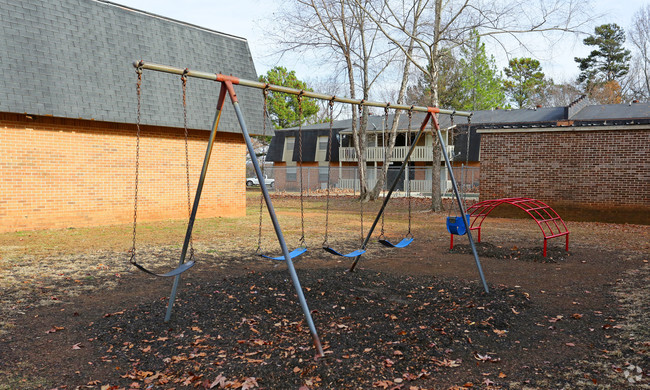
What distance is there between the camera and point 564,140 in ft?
50.8

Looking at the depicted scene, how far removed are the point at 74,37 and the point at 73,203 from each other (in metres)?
4.61

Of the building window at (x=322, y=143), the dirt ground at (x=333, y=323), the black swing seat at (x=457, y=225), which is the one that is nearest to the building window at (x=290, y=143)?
A: the building window at (x=322, y=143)

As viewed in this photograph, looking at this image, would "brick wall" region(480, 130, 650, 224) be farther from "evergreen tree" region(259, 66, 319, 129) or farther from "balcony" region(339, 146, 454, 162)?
"evergreen tree" region(259, 66, 319, 129)

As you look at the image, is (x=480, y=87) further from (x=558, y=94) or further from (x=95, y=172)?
(x=95, y=172)

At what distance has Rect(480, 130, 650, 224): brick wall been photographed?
574 inches

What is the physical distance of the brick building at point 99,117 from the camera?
38.5 ft

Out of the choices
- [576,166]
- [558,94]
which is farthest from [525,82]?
[576,166]

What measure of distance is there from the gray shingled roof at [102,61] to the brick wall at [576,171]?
8.85 metres

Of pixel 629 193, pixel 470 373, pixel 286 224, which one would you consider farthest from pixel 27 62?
pixel 629 193

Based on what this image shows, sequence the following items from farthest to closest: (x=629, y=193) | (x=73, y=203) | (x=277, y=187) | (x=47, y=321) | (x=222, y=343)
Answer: (x=277, y=187), (x=629, y=193), (x=73, y=203), (x=47, y=321), (x=222, y=343)

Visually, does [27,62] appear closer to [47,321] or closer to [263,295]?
[47,321]

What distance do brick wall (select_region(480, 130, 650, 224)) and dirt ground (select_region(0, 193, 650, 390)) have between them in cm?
674

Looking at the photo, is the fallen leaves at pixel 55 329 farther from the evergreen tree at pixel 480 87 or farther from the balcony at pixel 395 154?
the evergreen tree at pixel 480 87

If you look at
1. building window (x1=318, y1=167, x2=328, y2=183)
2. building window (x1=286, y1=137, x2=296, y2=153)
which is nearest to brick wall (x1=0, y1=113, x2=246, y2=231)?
building window (x1=318, y1=167, x2=328, y2=183)
